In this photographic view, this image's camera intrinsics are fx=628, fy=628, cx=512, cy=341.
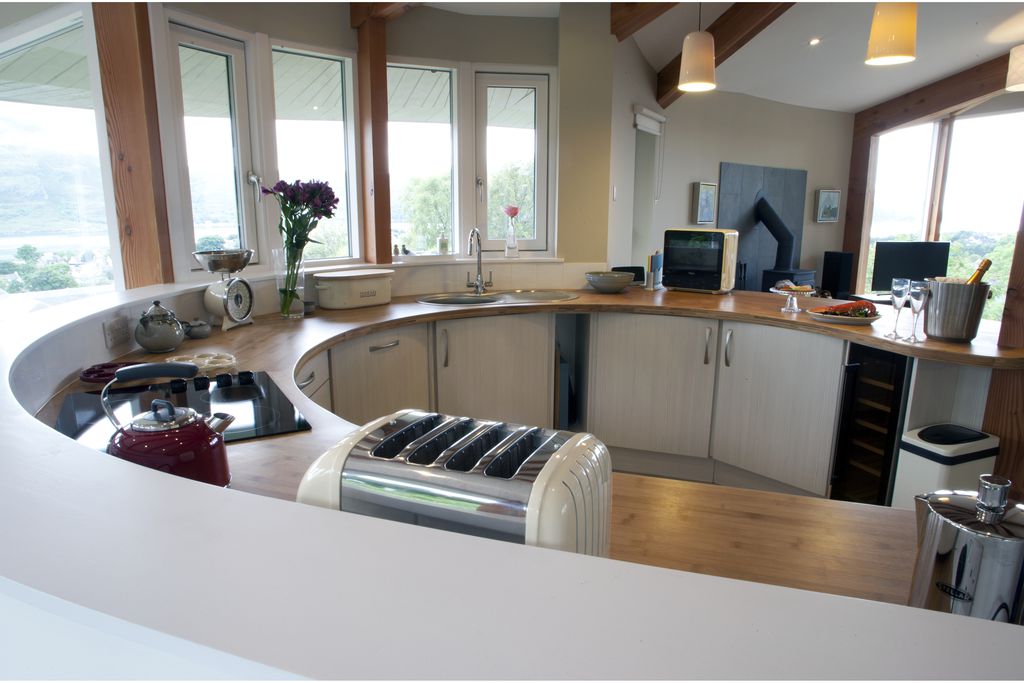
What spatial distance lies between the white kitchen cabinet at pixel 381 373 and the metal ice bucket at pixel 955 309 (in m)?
2.15

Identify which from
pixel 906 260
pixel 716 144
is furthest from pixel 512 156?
pixel 906 260

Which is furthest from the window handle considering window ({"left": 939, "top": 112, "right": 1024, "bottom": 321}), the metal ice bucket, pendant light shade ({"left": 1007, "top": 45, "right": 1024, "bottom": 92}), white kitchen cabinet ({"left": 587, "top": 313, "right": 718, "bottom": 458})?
window ({"left": 939, "top": 112, "right": 1024, "bottom": 321})

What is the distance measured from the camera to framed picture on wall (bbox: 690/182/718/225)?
6.38 meters

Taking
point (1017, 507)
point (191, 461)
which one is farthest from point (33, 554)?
point (1017, 507)

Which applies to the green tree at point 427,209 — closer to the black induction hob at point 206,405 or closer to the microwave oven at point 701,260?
the microwave oven at point 701,260

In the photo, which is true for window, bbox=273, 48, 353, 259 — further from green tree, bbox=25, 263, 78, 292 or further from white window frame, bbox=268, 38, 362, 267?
green tree, bbox=25, 263, 78, 292

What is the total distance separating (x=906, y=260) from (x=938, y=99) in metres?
2.07

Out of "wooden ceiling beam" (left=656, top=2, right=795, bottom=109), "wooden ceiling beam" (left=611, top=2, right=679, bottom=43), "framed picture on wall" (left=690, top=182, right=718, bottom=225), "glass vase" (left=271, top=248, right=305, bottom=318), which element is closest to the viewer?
"glass vase" (left=271, top=248, right=305, bottom=318)

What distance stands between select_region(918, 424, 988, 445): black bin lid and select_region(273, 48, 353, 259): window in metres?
2.97

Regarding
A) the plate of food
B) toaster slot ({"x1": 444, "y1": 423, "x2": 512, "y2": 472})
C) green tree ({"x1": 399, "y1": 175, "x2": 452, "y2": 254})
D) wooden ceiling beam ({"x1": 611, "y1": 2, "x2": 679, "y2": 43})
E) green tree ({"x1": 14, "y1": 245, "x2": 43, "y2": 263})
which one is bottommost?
the plate of food

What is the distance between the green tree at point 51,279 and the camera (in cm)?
297

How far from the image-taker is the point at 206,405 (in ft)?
4.89

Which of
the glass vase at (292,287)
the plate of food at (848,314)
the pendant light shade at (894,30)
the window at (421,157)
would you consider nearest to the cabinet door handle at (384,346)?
the glass vase at (292,287)

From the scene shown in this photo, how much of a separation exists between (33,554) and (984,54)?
835 cm
